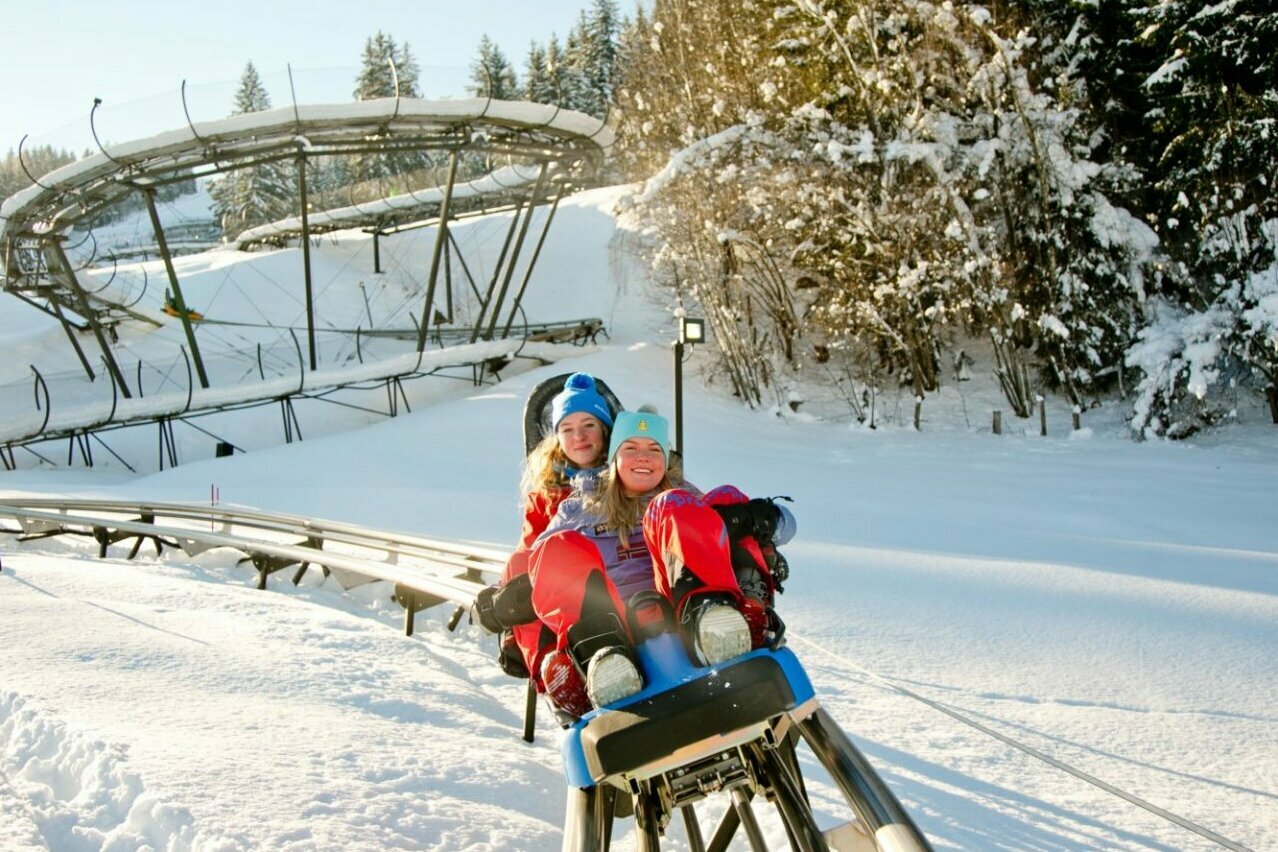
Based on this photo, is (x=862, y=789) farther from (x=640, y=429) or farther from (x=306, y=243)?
(x=306, y=243)

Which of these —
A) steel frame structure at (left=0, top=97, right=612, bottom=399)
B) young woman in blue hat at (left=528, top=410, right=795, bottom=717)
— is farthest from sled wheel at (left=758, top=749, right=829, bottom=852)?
steel frame structure at (left=0, top=97, right=612, bottom=399)

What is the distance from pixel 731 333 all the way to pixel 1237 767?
1794 cm

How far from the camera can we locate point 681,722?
2.50m

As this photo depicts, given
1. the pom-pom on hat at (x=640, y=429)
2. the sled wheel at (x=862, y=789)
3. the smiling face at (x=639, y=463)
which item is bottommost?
the sled wheel at (x=862, y=789)

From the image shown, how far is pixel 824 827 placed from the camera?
3449 millimetres

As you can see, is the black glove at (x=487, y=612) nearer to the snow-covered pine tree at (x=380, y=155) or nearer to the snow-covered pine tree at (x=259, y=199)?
the snow-covered pine tree at (x=380, y=155)

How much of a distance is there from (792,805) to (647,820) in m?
0.42

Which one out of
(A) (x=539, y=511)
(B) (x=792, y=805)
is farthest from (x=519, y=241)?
(B) (x=792, y=805)

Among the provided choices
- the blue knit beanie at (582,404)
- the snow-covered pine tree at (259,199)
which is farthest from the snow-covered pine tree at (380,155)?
the blue knit beanie at (582,404)

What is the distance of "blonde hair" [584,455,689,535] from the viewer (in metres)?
3.50

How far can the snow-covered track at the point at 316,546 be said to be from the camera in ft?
21.1

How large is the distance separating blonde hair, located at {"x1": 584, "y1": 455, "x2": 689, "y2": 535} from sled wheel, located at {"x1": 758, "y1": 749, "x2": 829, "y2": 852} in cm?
107

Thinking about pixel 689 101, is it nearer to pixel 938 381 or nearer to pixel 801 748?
pixel 938 381

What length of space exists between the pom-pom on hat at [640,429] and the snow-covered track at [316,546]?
2212 mm
